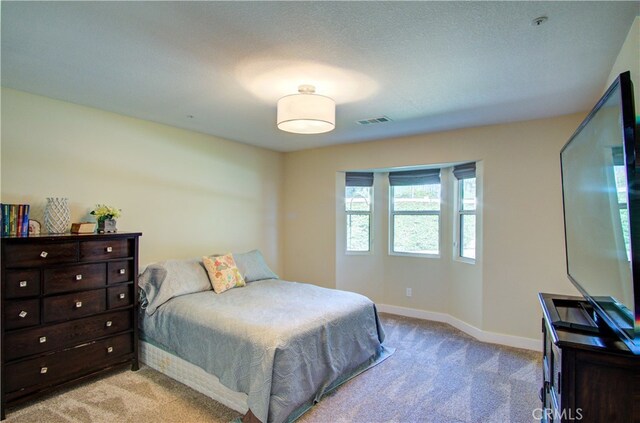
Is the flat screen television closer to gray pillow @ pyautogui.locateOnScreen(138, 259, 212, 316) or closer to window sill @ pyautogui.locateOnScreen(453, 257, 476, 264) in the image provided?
window sill @ pyautogui.locateOnScreen(453, 257, 476, 264)

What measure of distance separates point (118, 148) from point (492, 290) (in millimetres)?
4260

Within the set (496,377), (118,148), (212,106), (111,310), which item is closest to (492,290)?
(496,377)

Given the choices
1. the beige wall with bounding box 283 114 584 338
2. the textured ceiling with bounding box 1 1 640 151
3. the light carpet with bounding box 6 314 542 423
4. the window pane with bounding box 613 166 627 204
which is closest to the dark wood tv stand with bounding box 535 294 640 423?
the window pane with bounding box 613 166 627 204

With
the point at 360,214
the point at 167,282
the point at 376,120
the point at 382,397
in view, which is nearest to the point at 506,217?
the point at 376,120

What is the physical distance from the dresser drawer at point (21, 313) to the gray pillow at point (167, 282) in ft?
2.66

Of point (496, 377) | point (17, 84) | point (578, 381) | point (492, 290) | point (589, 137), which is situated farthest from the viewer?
point (492, 290)

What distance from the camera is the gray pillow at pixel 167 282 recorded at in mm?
3042

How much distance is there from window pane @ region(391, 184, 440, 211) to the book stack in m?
4.09

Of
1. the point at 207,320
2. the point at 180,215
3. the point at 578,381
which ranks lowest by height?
the point at 207,320

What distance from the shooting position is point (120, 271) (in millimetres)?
2910

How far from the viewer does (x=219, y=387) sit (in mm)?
2463

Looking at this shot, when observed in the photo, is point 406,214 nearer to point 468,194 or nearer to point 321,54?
point 468,194

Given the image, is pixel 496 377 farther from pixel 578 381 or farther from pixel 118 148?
pixel 118 148

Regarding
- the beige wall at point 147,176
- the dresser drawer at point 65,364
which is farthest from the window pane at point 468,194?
the dresser drawer at point 65,364
